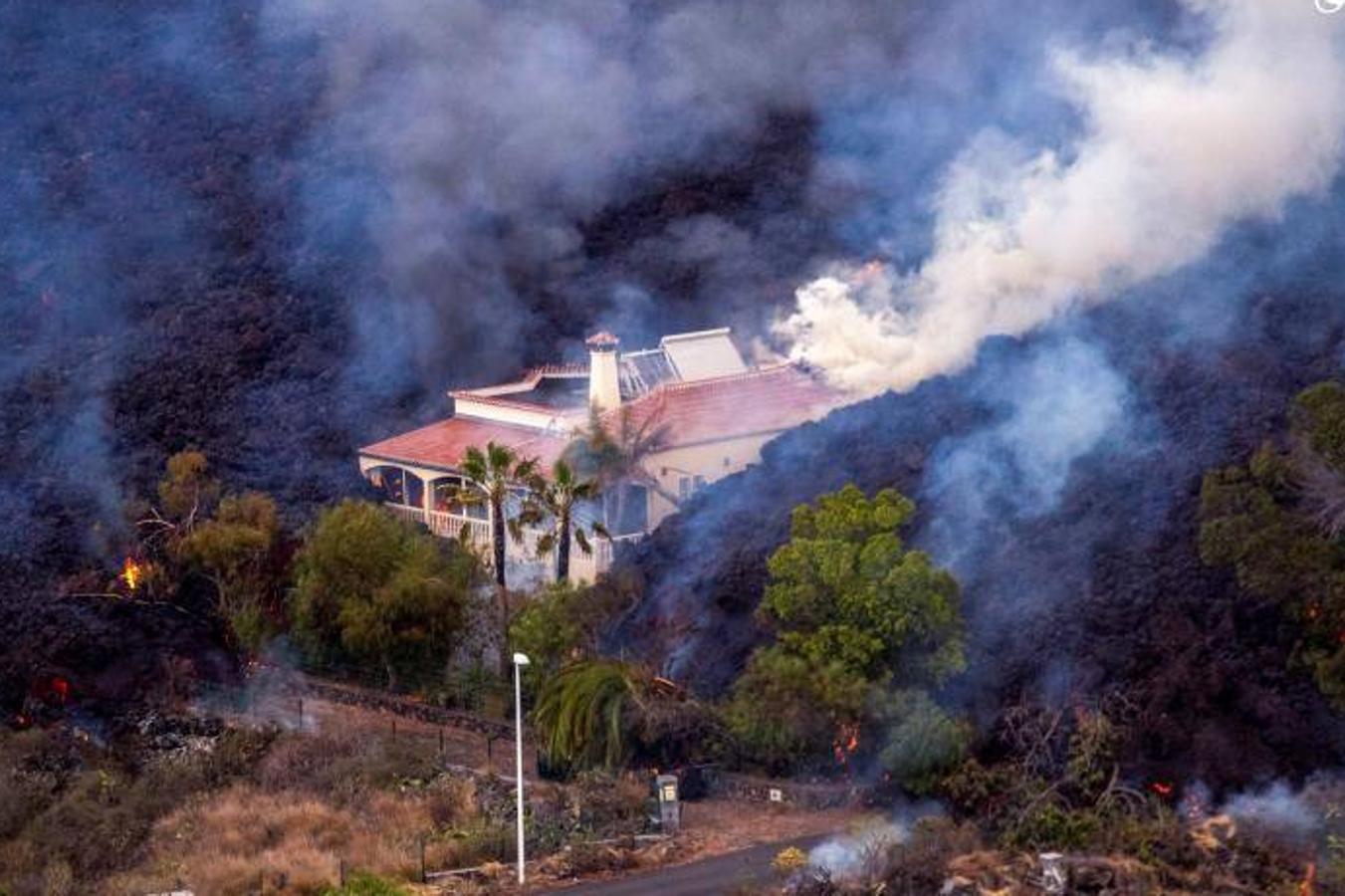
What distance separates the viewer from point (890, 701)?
2853 cm

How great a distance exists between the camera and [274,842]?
2744 centimetres

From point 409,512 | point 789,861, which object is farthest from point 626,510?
point 789,861

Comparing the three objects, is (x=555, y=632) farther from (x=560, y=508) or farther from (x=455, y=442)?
(x=455, y=442)

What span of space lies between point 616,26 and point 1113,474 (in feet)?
83.7

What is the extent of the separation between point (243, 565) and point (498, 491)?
17.3 feet

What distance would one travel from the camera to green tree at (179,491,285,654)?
114ft

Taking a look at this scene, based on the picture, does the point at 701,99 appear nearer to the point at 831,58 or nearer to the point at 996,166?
the point at 831,58

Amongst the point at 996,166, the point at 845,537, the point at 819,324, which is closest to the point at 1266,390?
the point at 845,537

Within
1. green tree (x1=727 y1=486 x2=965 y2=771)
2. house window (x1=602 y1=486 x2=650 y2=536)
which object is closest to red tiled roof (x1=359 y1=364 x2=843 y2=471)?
house window (x1=602 y1=486 x2=650 y2=536)

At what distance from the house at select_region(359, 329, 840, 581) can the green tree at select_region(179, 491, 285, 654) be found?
2.88 meters

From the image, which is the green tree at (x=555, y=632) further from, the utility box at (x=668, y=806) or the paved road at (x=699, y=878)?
the paved road at (x=699, y=878)

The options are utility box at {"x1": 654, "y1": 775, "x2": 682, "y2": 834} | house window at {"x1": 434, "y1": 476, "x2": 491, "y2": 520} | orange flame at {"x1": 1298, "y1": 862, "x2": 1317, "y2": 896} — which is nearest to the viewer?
orange flame at {"x1": 1298, "y1": 862, "x2": 1317, "y2": 896}

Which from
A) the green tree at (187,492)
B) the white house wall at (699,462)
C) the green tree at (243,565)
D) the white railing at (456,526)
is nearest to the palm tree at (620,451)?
the white house wall at (699,462)

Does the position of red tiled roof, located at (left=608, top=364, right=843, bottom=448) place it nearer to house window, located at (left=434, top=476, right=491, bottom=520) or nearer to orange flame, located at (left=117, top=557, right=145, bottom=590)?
house window, located at (left=434, top=476, right=491, bottom=520)
